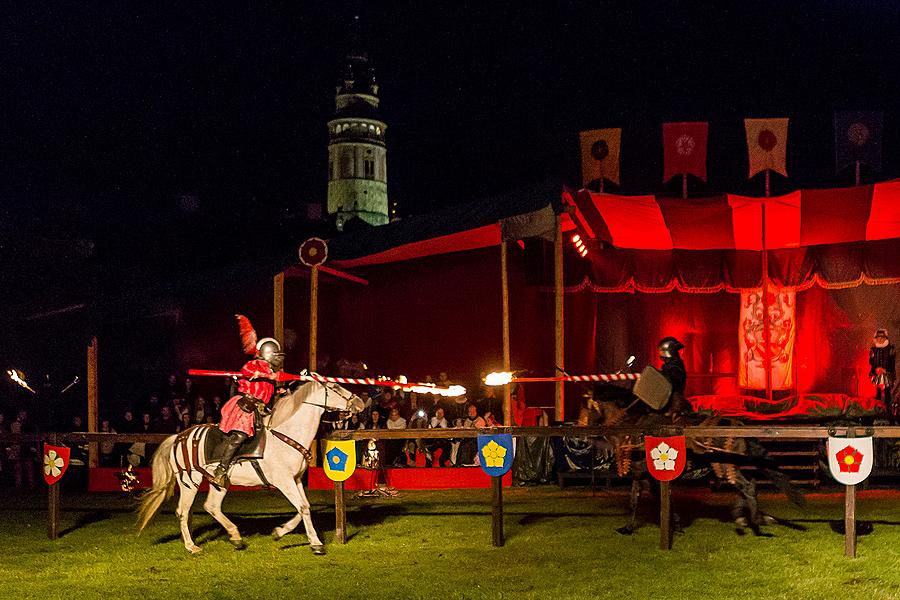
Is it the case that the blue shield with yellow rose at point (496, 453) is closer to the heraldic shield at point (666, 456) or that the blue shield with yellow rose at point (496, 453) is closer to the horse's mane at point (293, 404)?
the heraldic shield at point (666, 456)

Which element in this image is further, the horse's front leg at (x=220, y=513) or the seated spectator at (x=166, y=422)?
the seated spectator at (x=166, y=422)

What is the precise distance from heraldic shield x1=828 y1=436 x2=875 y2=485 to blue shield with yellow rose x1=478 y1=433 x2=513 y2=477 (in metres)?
2.96

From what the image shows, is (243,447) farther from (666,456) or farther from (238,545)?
(666,456)

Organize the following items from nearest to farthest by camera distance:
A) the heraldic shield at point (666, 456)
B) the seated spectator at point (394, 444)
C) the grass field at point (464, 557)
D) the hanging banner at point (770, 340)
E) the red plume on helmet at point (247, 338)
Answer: the grass field at point (464, 557), the heraldic shield at point (666, 456), the red plume on helmet at point (247, 338), the seated spectator at point (394, 444), the hanging banner at point (770, 340)

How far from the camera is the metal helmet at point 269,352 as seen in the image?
9.40m

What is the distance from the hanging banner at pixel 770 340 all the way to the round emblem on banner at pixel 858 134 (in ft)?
10.5

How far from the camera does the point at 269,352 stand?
942 centimetres

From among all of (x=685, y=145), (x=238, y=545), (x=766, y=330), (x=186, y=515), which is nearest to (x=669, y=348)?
(x=238, y=545)

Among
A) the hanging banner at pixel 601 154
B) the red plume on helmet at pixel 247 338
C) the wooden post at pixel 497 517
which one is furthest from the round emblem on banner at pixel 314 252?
the wooden post at pixel 497 517

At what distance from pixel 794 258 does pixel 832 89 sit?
133 ft

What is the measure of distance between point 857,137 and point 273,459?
14345 millimetres

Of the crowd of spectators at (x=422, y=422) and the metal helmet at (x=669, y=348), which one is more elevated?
the metal helmet at (x=669, y=348)

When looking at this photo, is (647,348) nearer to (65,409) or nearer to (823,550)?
(823,550)

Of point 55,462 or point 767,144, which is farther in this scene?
point 767,144
